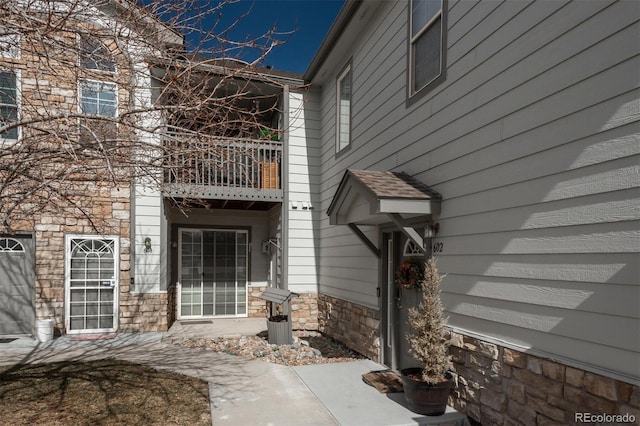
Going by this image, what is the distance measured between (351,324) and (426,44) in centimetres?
471

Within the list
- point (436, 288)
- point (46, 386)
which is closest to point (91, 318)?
point (46, 386)

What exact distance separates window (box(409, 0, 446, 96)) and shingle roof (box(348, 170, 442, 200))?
45.5 inches

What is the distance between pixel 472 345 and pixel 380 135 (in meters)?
3.51

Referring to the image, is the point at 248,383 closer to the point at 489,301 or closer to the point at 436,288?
the point at 436,288

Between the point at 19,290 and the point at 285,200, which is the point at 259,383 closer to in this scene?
the point at 285,200

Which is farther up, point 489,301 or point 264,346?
point 489,301

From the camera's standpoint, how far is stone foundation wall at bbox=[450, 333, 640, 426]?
106 inches

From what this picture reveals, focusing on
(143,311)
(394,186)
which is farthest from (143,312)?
(394,186)

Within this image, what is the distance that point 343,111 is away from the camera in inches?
330

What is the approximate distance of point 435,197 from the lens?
4.66 metres

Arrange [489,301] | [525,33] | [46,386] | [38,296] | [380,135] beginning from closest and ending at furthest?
[525,33] → [489,301] → [46,386] → [380,135] → [38,296]

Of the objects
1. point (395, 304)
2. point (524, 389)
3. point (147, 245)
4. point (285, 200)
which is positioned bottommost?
point (524, 389)

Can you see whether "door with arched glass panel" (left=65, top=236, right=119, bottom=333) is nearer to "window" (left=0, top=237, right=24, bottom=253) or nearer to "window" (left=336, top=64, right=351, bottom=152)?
"window" (left=0, top=237, right=24, bottom=253)

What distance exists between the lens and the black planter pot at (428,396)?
13.1ft
